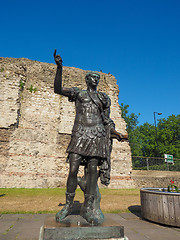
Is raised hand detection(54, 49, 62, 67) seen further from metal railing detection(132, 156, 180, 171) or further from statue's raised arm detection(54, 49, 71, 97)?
metal railing detection(132, 156, 180, 171)

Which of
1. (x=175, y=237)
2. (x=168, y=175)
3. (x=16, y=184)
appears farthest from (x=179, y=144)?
(x=175, y=237)

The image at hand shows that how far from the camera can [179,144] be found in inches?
1148

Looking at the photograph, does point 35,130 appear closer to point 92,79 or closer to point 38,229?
point 38,229

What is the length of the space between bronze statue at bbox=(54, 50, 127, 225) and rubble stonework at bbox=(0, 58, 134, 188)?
9.11 m

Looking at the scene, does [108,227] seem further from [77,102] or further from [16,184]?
[16,184]

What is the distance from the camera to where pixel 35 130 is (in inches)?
467

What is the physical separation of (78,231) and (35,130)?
1027 cm

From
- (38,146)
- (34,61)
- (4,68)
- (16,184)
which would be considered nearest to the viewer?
(16,184)

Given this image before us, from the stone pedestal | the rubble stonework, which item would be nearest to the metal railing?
the rubble stonework

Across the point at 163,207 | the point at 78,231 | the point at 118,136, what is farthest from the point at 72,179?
the point at 163,207

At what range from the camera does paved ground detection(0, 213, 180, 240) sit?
9.64ft

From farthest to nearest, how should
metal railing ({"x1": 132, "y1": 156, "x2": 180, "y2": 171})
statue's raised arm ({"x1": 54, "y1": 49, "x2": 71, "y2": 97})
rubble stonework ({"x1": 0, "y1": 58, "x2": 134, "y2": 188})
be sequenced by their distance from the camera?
metal railing ({"x1": 132, "y1": 156, "x2": 180, "y2": 171}) → rubble stonework ({"x1": 0, "y1": 58, "x2": 134, "y2": 188}) → statue's raised arm ({"x1": 54, "y1": 49, "x2": 71, "y2": 97})

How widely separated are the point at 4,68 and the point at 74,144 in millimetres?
11871

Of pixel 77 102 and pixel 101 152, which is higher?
pixel 77 102
